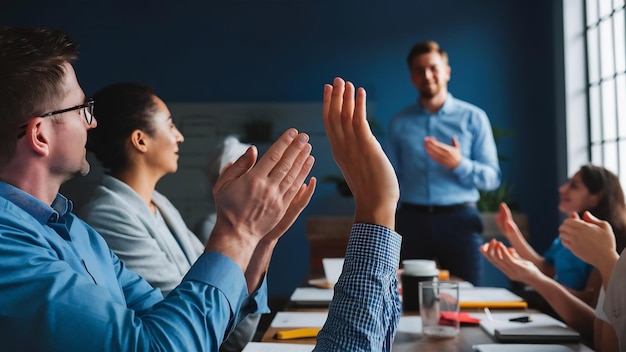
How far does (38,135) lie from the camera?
3.20ft

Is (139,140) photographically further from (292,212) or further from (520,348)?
(520,348)

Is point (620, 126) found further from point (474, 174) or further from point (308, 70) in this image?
point (308, 70)

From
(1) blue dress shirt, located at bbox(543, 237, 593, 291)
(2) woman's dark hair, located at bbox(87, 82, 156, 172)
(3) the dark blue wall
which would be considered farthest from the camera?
(3) the dark blue wall

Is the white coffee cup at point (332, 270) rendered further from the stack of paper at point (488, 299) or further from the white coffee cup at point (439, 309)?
the white coffee cup at point (439, 309)

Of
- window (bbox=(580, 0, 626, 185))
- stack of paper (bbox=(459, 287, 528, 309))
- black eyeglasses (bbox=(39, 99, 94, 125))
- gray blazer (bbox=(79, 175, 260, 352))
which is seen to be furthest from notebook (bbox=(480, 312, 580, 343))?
window (bbox=(580, 0, 626, 185))

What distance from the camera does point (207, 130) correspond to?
19.3 feet

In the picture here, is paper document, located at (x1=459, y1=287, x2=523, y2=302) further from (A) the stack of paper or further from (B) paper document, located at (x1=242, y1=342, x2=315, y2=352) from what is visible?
(B) paper document, located at (x1=242, y1=342, x2=315, y2=352)

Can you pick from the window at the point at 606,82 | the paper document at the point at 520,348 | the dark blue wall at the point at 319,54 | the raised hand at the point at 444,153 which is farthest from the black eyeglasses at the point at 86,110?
the dark blue wall at the point at 319,54

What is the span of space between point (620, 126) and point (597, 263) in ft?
10.7

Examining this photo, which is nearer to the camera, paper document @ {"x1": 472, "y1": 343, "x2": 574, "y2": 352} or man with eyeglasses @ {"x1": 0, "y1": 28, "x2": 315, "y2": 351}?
man with eyeglasses @ {"x1": 0, "y1": 28, "x2": 315, "y2": 351}

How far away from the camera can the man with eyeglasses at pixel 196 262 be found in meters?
0.82

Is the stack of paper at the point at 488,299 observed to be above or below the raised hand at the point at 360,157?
below

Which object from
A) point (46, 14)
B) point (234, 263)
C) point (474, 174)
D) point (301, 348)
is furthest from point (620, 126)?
point (46, 14)

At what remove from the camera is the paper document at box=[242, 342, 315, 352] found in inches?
50.8
